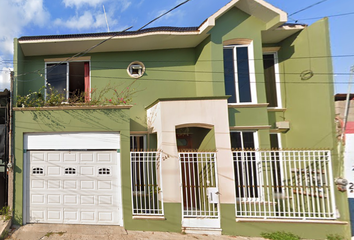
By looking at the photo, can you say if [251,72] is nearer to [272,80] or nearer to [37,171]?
[272,80]

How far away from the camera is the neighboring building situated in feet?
18.5

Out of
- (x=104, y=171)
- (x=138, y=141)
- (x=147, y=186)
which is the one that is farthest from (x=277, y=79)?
(x=104, y=171)

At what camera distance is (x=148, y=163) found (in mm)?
5984

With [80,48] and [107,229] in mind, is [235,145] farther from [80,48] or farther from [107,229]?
[80,48]

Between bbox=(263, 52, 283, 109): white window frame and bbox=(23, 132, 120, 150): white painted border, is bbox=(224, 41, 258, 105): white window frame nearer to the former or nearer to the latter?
bbox=(263, 52, 283, 109): white window frame

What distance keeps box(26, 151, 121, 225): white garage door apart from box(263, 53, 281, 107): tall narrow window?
616cm

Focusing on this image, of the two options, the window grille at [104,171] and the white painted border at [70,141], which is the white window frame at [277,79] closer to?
the white painted border at [70,141]

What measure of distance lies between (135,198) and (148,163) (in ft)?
3.56

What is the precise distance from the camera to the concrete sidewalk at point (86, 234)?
207 inches

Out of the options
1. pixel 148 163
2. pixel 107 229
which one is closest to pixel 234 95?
pixel 148 163

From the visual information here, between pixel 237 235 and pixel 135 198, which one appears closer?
pixel 237 235

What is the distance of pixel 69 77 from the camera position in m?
7.79

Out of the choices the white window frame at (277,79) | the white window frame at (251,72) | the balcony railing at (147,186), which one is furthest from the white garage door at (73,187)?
the white window frame at (277,79)

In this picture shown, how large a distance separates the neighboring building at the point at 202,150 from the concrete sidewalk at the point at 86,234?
0.59 feet
